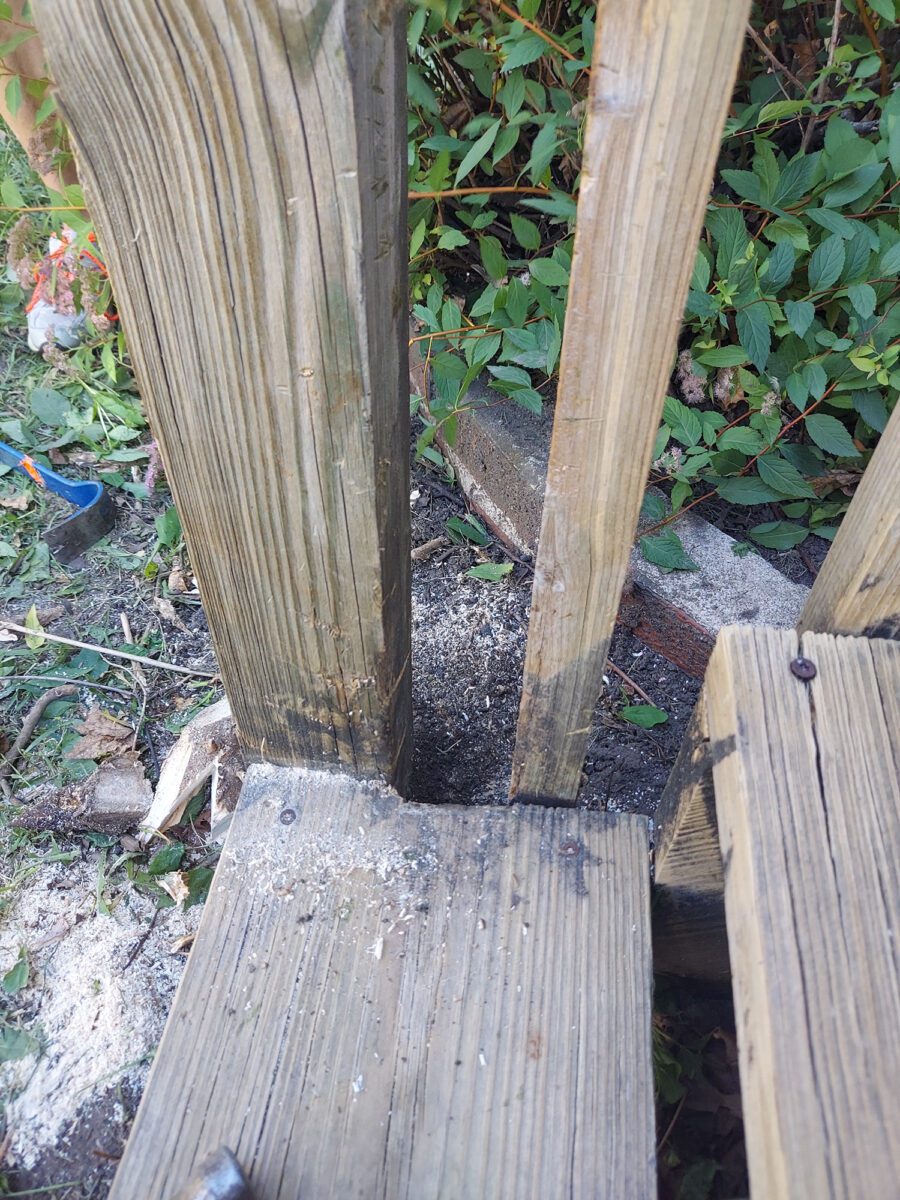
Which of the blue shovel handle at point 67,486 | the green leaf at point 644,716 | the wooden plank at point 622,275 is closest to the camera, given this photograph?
the wooden plank at point 622,275

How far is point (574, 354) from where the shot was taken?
849 mm

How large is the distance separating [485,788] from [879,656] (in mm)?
1187

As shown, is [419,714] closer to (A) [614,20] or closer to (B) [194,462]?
(B) [194,462]

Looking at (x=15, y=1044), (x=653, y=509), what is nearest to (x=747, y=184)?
(x=653, y=509)

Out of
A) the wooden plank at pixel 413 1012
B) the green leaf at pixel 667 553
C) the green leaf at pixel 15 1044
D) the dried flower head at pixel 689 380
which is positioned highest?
the dried flower head at pixel 689 380

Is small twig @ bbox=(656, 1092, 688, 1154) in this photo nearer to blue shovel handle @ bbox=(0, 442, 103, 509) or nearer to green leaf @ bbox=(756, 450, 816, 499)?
green leaf @ bbox=(756, 450, 816, 499)

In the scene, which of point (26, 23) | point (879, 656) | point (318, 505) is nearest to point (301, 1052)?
point (318, 505)

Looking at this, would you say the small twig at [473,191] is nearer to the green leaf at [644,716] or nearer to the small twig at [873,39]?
the small twig at [873,39]

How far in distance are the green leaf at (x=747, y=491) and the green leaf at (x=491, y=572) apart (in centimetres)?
68

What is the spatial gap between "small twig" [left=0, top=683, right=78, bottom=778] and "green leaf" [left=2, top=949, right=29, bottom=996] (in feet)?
1.92

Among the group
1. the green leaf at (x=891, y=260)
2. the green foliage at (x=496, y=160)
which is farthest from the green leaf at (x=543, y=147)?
the green leaf at (x=891, y=260)

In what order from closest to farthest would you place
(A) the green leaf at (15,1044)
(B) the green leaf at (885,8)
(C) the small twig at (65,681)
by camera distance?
(B) the green leaf at (885,8) → (A) the green leaf at (15,1044) → (C) the small twig at (65,681)

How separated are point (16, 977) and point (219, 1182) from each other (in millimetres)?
1139

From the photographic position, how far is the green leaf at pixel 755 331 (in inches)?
75.3
